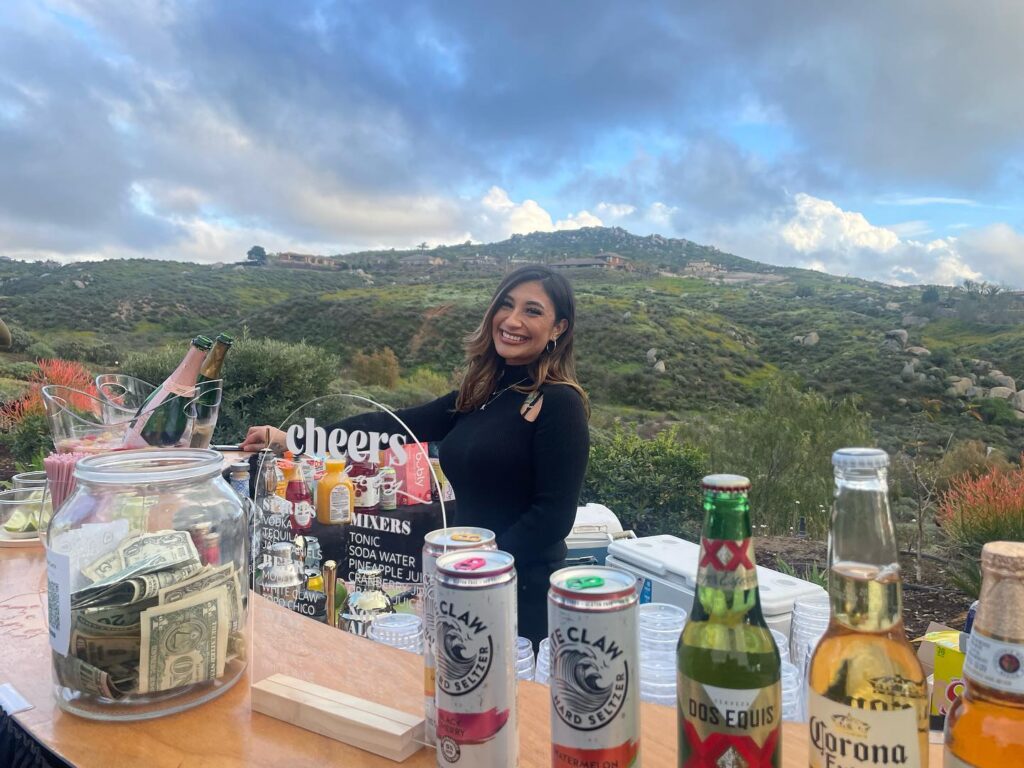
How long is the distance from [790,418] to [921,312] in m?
25.1

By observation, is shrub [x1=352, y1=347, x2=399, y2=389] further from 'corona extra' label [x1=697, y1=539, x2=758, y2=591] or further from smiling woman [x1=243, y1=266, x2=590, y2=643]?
'corona extra' label [x1=697, y1=539, x2=758, y2=591]

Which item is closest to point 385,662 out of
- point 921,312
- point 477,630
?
point 477,630

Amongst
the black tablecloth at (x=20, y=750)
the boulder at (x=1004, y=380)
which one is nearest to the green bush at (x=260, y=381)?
the black tablecloth at (x=20, y=750)

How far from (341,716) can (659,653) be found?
20.2 inches

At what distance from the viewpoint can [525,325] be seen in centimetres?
242

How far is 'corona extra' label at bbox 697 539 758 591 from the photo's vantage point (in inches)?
26.0

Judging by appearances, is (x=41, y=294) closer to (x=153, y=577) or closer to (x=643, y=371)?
(x=643, y=371)

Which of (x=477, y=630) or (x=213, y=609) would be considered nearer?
(x=477, y=630)

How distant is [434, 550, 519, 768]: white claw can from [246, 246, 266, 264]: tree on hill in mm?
47524

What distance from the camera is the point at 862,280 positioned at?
42.6m

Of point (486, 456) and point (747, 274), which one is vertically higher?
point (747, 274)

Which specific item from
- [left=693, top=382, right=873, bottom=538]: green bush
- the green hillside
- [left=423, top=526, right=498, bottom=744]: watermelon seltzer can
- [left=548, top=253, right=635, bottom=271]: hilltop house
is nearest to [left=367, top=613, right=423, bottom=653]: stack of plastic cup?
[left=423, top=526, right=498, bottom=744]: watermelon seltzer can

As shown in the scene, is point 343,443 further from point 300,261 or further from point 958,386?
point 300,261

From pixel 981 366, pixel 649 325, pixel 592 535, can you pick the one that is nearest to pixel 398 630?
pixel 592 535
